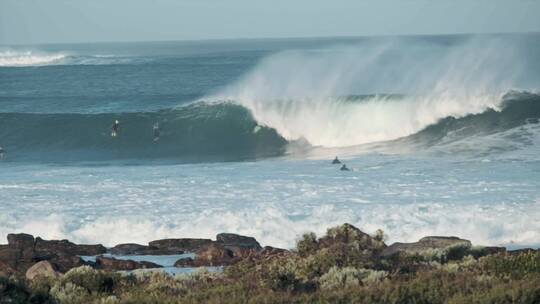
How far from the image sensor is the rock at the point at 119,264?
12.5 meters

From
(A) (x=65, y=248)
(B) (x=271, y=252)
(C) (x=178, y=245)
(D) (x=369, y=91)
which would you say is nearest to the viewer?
(B) (x=271, y=252)

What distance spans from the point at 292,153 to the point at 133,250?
14.8 meters

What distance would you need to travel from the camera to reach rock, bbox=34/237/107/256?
13820 millimetres

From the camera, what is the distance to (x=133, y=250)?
47.1 feet

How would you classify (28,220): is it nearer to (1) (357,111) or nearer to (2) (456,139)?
(2) (456,139)

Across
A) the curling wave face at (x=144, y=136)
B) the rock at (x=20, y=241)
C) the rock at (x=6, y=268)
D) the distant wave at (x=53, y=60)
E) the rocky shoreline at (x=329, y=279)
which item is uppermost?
the distant wave at (x=53, y=60)

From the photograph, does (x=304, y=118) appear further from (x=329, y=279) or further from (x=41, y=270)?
(x=329, y=279)

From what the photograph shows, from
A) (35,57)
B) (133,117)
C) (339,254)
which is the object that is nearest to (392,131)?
(133,117)

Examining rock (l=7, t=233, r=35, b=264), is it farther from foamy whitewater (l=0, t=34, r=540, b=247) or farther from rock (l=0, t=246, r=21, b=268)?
foamy whitewater (l=0, t=34, r=540, b=247)

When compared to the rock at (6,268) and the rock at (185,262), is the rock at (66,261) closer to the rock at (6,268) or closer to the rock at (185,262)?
the rock at (6,268)

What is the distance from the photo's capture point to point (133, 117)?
37531 millimetres

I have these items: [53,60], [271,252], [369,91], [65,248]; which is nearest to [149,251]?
[65,248]

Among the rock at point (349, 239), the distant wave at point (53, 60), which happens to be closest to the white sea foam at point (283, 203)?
the rock at point (349, 239)

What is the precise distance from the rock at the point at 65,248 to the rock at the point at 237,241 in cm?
181
